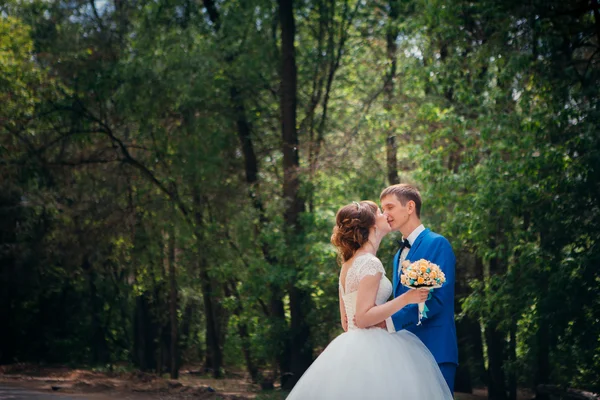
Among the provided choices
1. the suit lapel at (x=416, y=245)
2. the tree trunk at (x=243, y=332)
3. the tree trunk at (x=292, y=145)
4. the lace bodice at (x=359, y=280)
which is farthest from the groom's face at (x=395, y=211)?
the tree trunk at (x=243, y=332)

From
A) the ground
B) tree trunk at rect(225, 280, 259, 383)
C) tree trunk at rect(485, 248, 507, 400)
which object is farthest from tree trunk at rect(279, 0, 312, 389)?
tree trunk at rect(485, 248, 507, 400)

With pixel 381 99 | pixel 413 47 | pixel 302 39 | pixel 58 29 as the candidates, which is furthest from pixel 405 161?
pixel 58 29

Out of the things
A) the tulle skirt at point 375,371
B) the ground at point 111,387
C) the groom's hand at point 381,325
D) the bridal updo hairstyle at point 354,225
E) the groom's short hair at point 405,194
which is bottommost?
the ground at point 111,387

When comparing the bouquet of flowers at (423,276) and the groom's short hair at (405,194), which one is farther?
the groom's short hair at (405,194)

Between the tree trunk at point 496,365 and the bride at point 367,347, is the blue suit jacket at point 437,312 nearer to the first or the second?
the bride at point 367,347

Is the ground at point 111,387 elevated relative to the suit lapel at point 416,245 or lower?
lower

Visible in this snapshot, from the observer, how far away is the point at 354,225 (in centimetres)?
485

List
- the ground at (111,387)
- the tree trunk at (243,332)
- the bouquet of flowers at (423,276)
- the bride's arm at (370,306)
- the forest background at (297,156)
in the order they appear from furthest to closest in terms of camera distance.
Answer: the tree trunk at (243,332) < the ground at (111,387) < the forest background at (297,156) < the bride's arm at (370,306) < the bouquet of flowers at (423,276)

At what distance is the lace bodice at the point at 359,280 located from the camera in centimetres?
470

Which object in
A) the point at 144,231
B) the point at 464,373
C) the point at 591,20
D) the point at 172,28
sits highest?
the point at 172,28

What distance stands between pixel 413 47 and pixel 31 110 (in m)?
10.2

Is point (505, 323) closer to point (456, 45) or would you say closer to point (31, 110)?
point (456, 45)

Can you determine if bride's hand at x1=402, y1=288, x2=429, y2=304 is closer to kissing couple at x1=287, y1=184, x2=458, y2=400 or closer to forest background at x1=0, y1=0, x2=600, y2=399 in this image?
kissing couple at x1=287, y1=184, x2=458, y2=400

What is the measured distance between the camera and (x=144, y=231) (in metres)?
22.6
